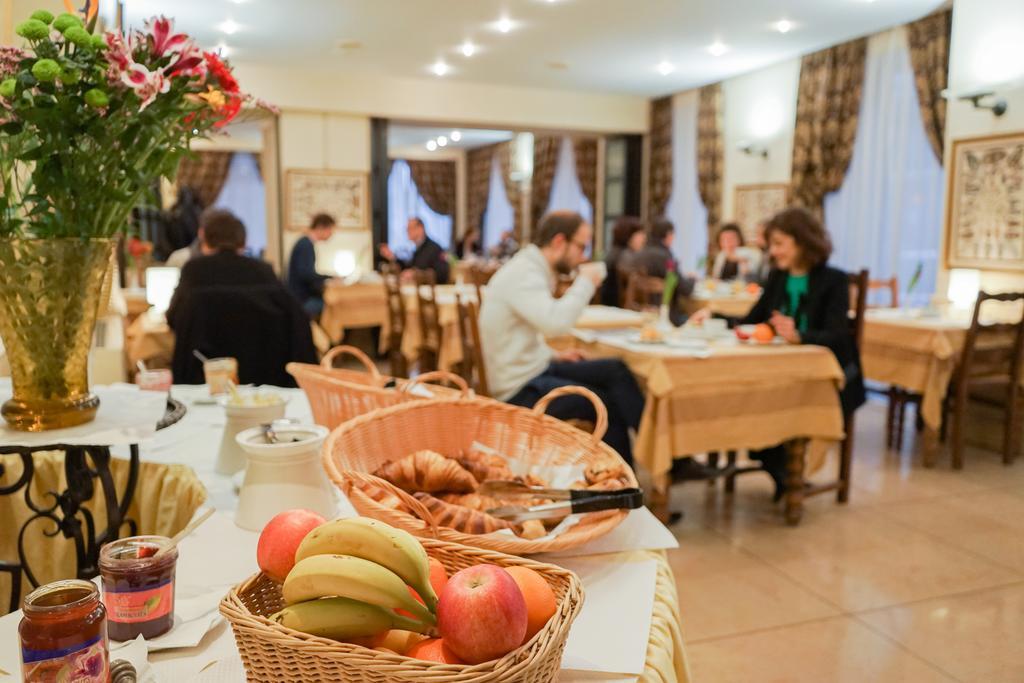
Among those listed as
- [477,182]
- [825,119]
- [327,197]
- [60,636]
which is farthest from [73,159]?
[477,182]

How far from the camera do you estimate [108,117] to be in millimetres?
1177

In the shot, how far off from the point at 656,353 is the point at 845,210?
15.5ft

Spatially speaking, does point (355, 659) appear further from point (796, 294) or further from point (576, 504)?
point (796, 294)

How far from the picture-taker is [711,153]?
8.62 meters

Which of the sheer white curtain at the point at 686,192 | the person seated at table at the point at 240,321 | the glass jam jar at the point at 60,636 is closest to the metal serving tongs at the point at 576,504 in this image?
the glass jam jar at the point at 60,636

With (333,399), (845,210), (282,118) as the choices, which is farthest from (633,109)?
(333,399)

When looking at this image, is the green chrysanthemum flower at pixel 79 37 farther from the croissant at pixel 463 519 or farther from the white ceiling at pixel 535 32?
the white ceiling at pixel 535 32

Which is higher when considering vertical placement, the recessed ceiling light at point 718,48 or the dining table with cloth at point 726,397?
the recessed ceiling light at point 718,48

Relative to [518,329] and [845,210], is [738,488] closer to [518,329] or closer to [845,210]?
[518,329]

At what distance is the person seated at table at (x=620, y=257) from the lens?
222 inches

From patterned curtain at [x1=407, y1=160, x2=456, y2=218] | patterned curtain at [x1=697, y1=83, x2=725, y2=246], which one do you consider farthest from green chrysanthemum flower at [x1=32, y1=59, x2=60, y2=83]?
patterned curtain at [x1=407, y1=160, x2=456, y2=218]

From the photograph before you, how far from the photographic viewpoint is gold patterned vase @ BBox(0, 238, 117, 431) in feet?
3.90

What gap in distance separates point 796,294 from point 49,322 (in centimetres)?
310

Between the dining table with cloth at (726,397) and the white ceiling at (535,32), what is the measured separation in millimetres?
3398
